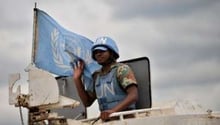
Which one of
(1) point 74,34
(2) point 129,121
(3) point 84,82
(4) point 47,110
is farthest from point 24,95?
(1) point 74,34

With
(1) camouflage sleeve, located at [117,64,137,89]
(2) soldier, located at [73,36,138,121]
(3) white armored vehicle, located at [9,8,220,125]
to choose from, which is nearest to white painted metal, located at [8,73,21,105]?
(3) white armored vehicle, located at [9,8,220,125]

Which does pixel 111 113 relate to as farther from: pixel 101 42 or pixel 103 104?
pixel 101 42

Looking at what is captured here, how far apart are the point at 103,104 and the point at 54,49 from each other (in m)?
1.72

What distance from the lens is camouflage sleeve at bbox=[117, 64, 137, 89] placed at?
663cm

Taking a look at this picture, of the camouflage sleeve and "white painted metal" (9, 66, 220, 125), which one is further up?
the camouflage sleeve

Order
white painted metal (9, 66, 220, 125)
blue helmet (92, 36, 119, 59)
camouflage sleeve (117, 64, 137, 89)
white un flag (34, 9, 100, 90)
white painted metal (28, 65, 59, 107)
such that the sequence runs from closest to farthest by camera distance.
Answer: white painted metal (9, 66, 220, 125) < white painted metal (28, 65, 59, 107) < camouflage sleeve (117, 64, 137, 89) < blue helmet (92, 36, 119, 59) < white un flag (34, 9, 100, 90)

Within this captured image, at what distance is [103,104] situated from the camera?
6.91 metres

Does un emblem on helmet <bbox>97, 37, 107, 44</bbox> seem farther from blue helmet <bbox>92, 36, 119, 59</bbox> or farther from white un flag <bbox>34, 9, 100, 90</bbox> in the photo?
white un flag <bbox>34, 9, 100, 90</bbox>

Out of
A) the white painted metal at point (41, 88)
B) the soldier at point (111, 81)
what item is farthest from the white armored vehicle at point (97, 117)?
the soldier at point (111, 81)

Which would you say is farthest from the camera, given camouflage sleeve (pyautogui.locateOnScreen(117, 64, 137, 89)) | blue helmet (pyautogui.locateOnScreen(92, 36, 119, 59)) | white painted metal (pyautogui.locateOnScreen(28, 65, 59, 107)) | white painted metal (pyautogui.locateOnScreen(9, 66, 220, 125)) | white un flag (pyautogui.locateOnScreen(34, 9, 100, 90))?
white un flag (pyautogui.locateOnScreen(34, 9, 100, 90))

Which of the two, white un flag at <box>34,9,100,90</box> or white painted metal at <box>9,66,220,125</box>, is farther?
white un flag at <box>34,9,100,90</box>

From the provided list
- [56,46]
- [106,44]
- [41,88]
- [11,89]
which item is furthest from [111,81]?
[56,46]

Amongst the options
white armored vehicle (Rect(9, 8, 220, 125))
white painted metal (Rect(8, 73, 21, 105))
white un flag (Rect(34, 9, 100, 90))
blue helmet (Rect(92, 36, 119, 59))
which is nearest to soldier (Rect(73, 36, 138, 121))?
blue helmet (Rect(92, 36, 119, 59))

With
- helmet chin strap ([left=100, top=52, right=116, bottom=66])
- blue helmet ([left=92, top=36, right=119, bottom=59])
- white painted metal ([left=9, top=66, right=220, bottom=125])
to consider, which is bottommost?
white painted metal ([left=9, top=66, right=220, bottom=125])
